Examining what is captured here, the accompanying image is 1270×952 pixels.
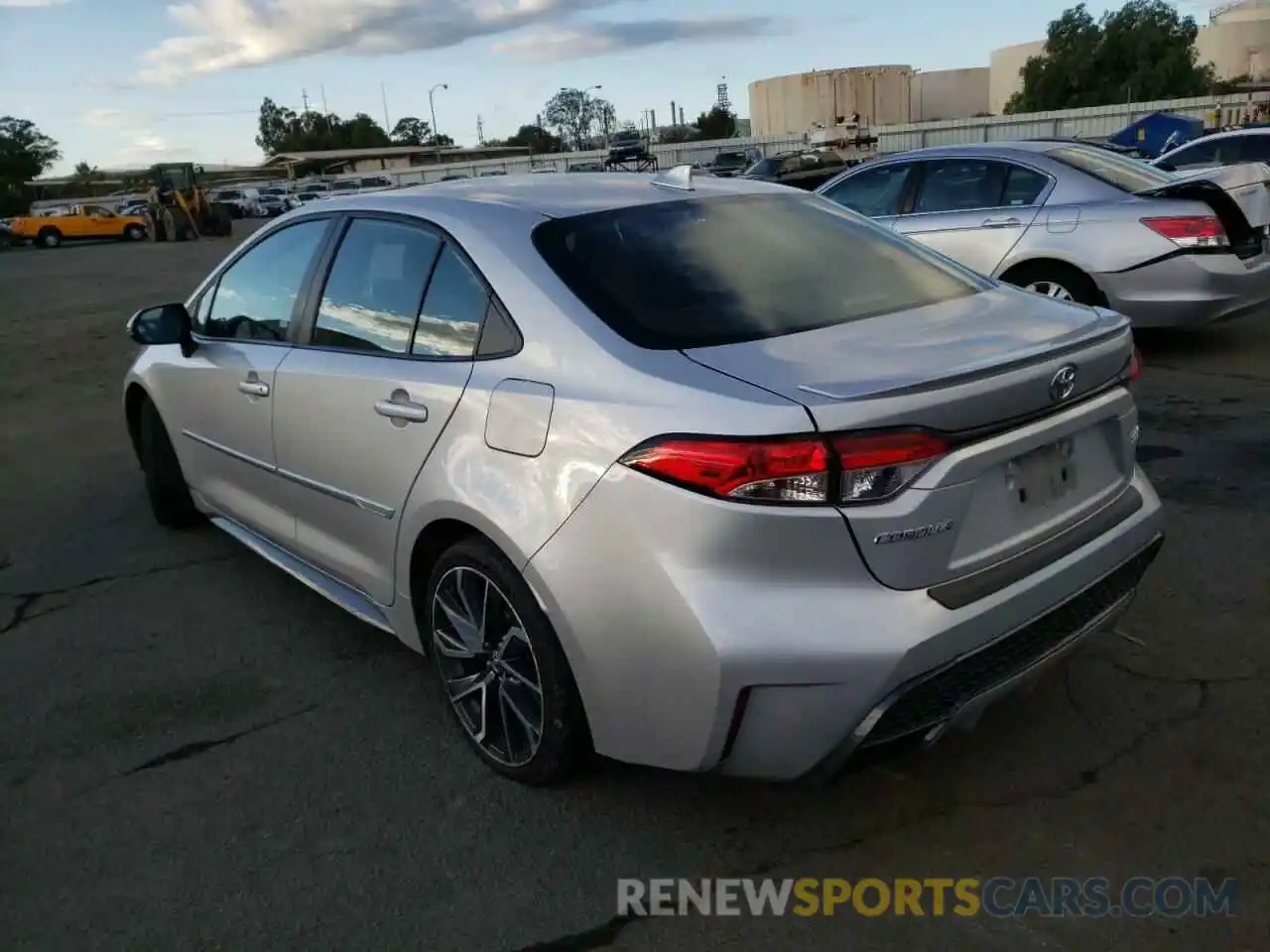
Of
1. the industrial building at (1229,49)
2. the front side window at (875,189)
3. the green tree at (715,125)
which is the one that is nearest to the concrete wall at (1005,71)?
the industrial building at (1229,49)

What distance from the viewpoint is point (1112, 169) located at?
25.1 ft

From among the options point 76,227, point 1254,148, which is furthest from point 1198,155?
point 76,227

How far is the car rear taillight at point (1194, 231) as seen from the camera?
7008 millimetres

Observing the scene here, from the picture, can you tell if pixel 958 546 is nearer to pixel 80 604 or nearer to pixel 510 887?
pixel 510 887

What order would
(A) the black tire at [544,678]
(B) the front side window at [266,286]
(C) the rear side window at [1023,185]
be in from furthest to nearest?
1. (C) the rear side window at [1023,185]
2. (B) the front side window at [266,286]
3. (A) the black tire at [544,678]

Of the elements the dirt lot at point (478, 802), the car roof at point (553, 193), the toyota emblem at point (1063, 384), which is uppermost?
the car roof at point (553, 193)

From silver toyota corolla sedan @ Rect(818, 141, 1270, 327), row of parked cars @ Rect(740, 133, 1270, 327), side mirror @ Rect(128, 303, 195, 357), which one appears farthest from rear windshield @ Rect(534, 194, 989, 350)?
row of parked cars @ Rect(740, 133, 1270, 327)

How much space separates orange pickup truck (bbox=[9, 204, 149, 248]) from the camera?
1535 inches

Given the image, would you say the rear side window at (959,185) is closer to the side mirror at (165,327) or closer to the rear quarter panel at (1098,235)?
the rear quarter panel at (1098,235)

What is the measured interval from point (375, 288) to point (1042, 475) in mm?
2130

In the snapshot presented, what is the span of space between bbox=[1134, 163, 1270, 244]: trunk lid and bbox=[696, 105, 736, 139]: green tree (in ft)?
324

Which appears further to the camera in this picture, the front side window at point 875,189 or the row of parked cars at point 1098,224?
the front side window at point 875,189

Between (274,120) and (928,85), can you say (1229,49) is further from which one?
(274,120)

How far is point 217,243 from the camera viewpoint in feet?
106
